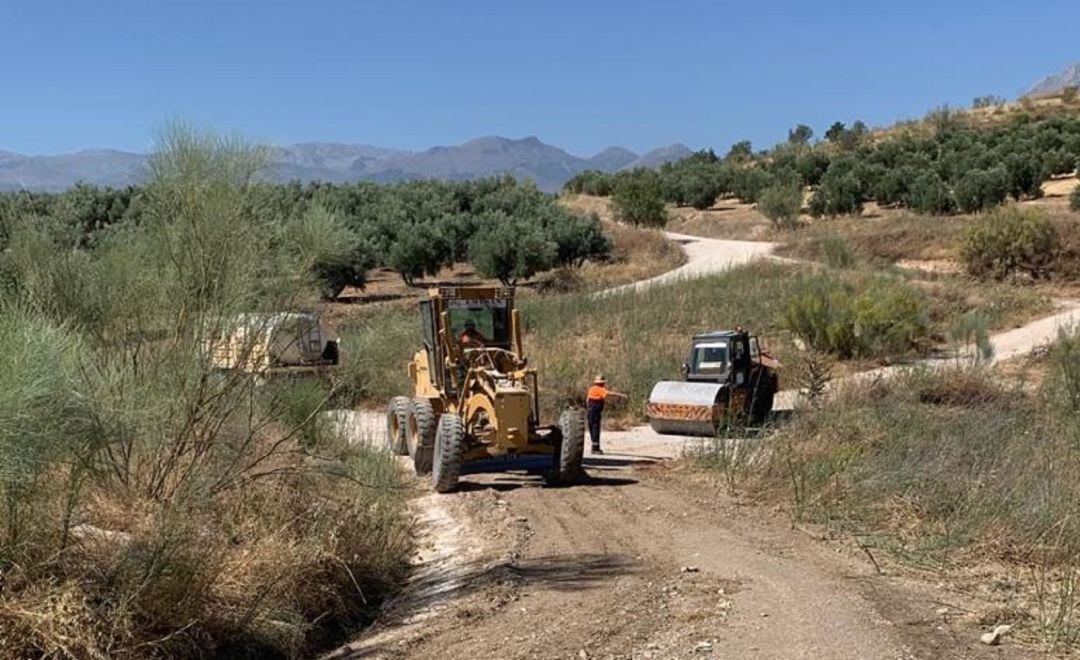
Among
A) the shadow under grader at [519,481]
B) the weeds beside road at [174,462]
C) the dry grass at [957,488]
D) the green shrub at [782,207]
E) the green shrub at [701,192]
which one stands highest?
the green shrub at [701,192]

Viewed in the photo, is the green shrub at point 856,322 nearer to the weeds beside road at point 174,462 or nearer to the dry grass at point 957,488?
the dry grass at point 957,488

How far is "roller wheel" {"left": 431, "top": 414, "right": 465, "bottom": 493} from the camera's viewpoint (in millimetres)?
13359

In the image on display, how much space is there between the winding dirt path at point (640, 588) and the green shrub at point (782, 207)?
39735 mm

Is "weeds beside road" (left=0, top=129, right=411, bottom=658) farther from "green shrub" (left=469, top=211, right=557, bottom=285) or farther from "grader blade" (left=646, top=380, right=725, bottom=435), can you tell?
"green shrub" (left=469, top=211, right=557, bottom=285)

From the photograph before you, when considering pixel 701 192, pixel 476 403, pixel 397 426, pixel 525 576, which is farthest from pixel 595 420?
pixel 701 192

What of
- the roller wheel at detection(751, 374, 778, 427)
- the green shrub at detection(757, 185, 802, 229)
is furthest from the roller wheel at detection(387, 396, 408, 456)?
the green shrub at detection(757, 185, 802, 229)

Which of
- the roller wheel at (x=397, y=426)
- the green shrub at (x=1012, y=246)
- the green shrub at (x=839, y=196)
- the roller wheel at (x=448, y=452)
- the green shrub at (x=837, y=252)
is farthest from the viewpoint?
the green shrub at (x=839, y=196)

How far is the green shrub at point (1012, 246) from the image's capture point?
117 ft

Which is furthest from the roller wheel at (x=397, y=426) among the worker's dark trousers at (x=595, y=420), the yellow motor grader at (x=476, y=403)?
the worker's dark trousers at (x=595, y=420)

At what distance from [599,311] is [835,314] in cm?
681

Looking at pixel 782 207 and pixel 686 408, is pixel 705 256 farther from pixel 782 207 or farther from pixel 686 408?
pixel 686 408

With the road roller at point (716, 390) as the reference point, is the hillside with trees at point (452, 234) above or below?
above

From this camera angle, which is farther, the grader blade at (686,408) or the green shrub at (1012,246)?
the green shrub at (1012,246)

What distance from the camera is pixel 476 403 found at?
14.1 metres
